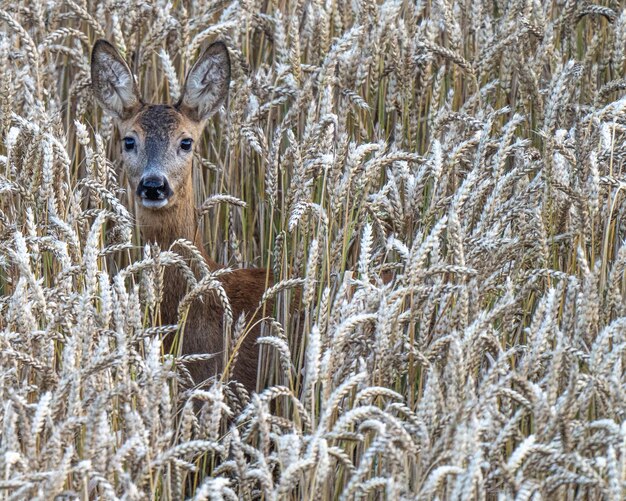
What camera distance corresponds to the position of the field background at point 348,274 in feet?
11.1

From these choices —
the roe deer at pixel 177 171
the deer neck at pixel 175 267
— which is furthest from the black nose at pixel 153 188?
the deer neck at pixel 175 267

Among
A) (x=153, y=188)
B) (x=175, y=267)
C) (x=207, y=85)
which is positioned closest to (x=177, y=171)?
(x=153, y=188)

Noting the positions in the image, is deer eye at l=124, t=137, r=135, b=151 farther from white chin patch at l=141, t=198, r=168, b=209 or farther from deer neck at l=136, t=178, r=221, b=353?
white chin patch at l=141, t=198, r=168, b=209

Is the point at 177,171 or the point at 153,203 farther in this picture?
the point at 177,171

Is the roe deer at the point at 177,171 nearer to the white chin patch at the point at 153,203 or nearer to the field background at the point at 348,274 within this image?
the white chin patch at the point at 153,203

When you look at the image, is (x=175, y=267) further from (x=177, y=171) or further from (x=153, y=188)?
(x=177, y=171)

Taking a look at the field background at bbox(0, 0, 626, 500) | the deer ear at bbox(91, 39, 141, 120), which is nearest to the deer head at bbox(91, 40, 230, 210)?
the deer ear at bbox(91, 39, 141, 120)

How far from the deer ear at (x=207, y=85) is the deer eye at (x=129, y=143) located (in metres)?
0.41

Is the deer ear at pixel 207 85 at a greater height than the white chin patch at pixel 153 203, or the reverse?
the deer ear at pixel 207 85

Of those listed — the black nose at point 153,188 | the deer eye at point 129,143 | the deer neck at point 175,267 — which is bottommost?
the deer neck at point 175,267

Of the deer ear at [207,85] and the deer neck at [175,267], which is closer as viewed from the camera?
the deer neck at [175,267]

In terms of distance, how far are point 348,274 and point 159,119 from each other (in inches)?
89.3

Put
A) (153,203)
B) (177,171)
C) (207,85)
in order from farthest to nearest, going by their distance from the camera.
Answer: (207,85) → (177,171) → (153,203)

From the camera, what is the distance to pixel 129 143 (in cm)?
602
